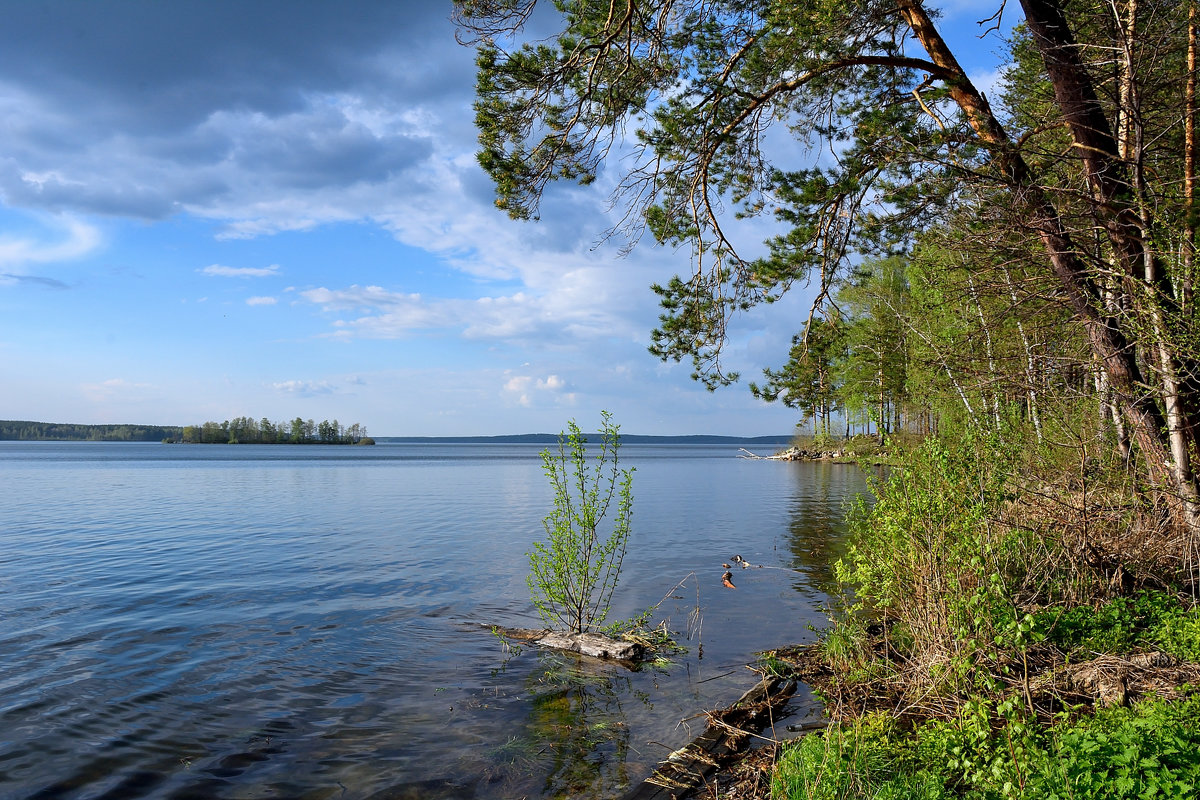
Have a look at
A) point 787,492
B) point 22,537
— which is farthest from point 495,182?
point 787,492

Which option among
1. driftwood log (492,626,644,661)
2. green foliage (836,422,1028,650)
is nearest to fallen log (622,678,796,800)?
green foliage (836,422,1028,650)

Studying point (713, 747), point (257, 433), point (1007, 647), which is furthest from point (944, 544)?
point (257, 433)

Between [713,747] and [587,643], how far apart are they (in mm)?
3680

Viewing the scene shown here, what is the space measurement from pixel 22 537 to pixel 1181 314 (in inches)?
1102

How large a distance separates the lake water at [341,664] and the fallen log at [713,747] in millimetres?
306

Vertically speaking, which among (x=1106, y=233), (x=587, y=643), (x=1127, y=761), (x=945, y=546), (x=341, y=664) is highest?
(x=1106, y=233)

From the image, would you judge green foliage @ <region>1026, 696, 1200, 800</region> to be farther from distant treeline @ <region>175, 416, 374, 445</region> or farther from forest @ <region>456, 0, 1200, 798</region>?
distant treeline @ <region>175, 416, 374, 445</region>

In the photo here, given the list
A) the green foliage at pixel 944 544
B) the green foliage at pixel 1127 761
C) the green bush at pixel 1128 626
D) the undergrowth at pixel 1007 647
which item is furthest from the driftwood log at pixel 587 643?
the green foliage at pixel 1127 761

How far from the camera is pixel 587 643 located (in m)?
9.84

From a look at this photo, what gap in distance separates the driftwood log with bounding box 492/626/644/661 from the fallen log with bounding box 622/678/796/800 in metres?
2.24

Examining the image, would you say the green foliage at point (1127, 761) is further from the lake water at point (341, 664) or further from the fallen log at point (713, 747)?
the lake water at point (341, 664)

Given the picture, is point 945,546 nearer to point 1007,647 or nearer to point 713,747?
point 1007,647

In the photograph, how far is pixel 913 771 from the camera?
5102 millimetres

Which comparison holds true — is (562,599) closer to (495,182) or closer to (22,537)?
(495,182)
